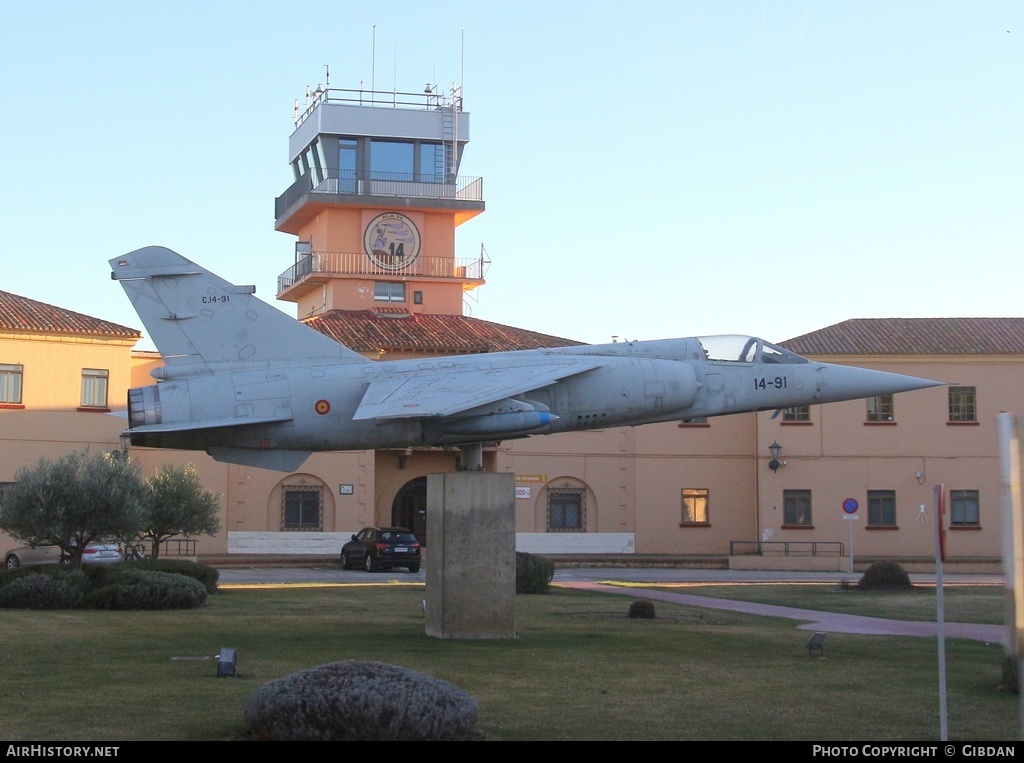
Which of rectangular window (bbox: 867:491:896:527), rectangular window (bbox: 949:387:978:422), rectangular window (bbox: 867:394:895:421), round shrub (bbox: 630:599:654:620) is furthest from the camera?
rectangular window (bbox: 867:394:895:421)

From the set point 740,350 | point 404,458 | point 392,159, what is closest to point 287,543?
point 404,458

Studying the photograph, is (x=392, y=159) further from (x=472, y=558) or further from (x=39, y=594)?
(x=472, y=558)

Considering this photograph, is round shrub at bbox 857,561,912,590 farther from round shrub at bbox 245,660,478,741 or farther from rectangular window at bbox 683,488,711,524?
round shrub at bbox 245,660,478,741

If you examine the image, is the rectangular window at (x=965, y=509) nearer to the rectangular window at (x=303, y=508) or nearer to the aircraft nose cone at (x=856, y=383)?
the rectangular window at (x=303, y=508)

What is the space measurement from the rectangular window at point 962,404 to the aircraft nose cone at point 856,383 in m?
35.1

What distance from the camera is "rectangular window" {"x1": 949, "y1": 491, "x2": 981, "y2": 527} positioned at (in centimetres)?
5584

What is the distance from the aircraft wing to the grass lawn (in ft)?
12.1

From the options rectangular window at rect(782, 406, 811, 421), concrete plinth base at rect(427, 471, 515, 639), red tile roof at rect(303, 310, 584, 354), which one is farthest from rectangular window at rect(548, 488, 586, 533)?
concrete plinth base at rect(427, 471, 515, 639)

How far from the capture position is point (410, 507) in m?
58.2

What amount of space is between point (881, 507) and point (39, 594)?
40.1 meters

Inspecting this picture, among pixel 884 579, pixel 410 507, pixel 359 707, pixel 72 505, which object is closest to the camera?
pixel 359 707

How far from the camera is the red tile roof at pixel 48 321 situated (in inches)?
1946

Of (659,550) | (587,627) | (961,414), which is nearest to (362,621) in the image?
(587,627)

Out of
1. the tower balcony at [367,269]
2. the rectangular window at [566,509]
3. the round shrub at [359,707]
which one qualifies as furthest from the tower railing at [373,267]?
the round shrub at [359,707]
